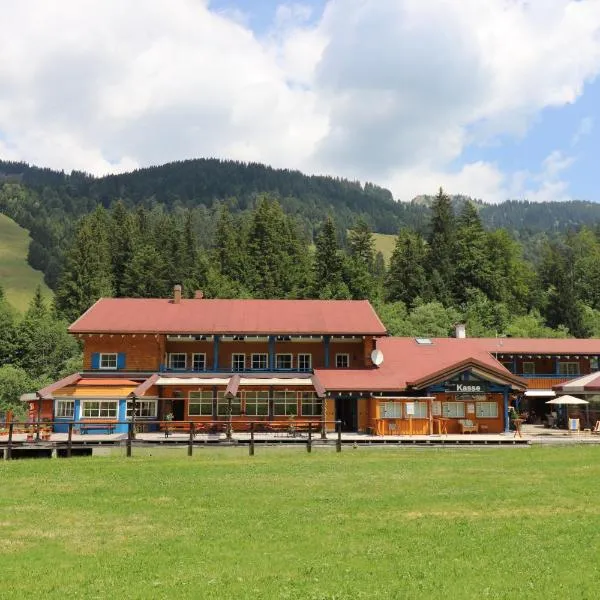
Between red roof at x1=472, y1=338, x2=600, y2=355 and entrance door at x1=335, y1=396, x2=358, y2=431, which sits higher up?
red roof at x1=472, y1=338, x2=600, y2=355

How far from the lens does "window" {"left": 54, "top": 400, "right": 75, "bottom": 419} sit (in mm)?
34031

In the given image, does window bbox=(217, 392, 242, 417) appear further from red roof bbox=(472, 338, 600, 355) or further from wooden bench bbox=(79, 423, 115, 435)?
red roof bbox=(472, 338, 600, 355)

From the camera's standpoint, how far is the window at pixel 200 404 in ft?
118

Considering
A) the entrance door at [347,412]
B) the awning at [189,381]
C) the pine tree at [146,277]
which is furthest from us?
the pine tree at [146,277]

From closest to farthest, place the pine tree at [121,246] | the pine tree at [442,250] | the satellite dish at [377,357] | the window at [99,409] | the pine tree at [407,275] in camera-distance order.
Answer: the window at [99,409]
the satellite dish at [377,357]
the pine tree at [442,250]
the pine tree at [407,275]
the pine tree at [121,246]

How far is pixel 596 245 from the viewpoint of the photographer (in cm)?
9806

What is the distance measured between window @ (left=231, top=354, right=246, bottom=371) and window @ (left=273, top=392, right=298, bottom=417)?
289 cm

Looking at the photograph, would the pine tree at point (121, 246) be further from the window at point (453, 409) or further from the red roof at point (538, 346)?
the window at point (453, 409)

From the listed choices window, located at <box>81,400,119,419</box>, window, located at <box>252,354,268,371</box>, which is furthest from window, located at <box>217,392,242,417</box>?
window, located at <box>81,400,119,419</box>

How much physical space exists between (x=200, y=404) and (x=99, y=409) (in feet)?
17.7

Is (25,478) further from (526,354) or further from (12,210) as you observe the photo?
(12,210)

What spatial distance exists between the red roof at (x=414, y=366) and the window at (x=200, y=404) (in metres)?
6.32

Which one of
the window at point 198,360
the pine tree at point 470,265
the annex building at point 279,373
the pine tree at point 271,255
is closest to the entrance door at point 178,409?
the annex building at point 279,373

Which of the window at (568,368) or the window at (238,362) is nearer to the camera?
the window at (238,362)
